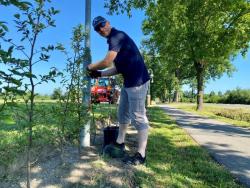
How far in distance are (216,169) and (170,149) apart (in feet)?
4.91

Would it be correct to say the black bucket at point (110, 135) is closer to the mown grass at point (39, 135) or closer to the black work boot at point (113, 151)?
the black work boot at point (113, 151)

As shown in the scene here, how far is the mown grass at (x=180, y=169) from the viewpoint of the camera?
4949 millimetres

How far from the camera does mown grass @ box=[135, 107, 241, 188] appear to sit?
4949 mm

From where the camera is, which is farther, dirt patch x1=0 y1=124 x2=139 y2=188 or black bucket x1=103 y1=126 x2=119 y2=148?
black bucket x1=103 y1=126 x2=119 y2=148

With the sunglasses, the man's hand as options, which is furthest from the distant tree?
the sunglasses

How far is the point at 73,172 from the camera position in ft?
15.7

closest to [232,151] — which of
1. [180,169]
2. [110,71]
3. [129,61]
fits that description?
[180,169]

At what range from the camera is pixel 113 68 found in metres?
5.83

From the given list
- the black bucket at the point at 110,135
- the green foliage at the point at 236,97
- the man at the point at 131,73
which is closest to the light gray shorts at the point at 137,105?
the man at the point at 131,73

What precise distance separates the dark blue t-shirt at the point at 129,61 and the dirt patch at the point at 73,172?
118 cm

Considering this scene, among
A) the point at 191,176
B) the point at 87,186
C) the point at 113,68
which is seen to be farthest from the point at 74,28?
the point at 191,176

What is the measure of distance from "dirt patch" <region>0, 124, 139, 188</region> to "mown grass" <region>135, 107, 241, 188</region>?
10.7 inches

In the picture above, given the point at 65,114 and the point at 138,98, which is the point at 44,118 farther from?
the point at 138,98

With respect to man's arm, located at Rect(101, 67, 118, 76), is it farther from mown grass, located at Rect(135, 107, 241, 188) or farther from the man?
mown grass, located at Rect(135, 107, 241, 188)
